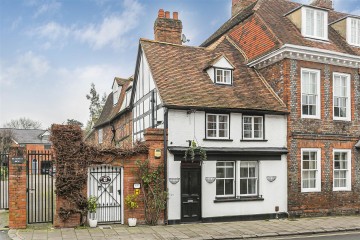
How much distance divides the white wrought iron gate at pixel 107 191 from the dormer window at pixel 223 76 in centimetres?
630

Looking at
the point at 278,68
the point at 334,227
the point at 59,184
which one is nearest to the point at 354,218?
the point at 334,227

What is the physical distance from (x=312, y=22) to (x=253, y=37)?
3011 mm

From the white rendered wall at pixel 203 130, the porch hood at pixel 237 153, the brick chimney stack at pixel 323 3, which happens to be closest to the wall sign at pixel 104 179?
the porch hood at pixel 237 153

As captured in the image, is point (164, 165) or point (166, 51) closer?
point (164, 165)

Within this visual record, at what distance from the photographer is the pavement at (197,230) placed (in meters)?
12.7

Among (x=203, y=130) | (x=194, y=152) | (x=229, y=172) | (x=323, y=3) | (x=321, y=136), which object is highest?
(x=323, y=3)

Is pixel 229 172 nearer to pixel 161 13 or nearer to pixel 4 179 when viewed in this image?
pixel 161 13

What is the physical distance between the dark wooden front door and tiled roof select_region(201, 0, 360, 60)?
7110 millimetres

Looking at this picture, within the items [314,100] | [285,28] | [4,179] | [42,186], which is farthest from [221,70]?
[4,179]

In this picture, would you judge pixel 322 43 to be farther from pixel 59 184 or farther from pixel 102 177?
pixel 59 184

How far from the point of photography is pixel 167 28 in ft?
70.2

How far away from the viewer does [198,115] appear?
16.1m

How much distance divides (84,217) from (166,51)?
880 cm

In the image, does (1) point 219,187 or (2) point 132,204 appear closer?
(2) point 132,204
